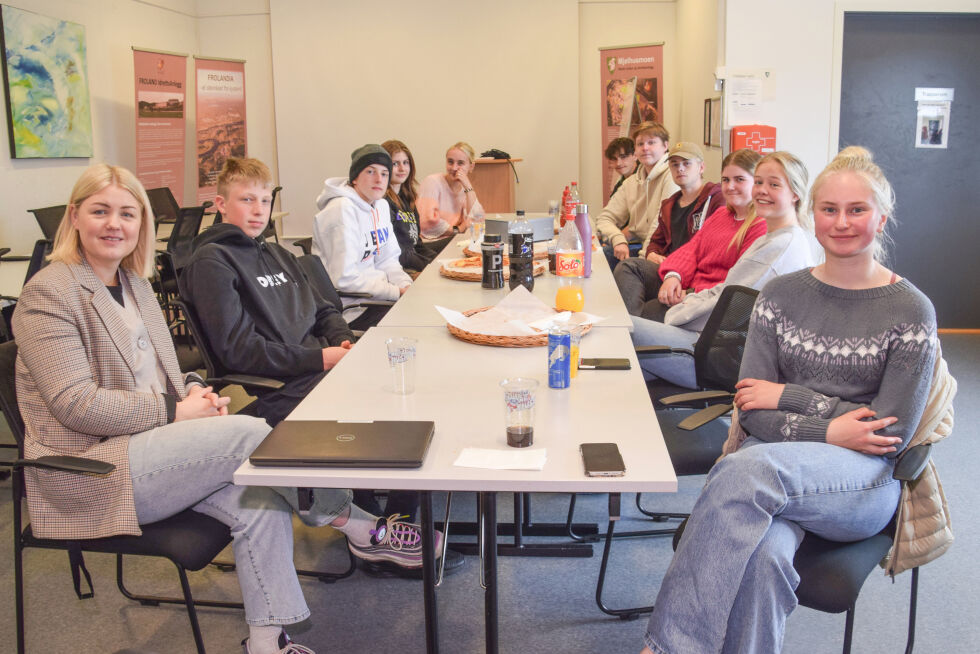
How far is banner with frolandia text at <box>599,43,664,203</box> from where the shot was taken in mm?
7566

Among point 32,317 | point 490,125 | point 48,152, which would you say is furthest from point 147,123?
point 32,317

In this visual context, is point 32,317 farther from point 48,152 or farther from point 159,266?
point 48,152

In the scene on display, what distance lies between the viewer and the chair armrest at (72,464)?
174 cm

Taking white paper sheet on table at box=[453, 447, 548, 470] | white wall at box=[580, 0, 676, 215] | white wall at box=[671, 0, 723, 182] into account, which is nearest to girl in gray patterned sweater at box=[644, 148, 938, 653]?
white paper sheet on table at box=[453, 447, 548, 470]

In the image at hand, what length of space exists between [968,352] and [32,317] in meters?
4.96

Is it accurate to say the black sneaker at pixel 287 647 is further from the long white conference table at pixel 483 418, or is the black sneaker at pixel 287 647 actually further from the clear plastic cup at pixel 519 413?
the clear plastic cup at pixel 519 413

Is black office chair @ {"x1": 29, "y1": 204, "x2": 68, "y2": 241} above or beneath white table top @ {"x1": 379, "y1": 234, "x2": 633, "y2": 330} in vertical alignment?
above

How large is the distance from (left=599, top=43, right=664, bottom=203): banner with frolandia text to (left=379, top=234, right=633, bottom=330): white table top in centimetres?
420

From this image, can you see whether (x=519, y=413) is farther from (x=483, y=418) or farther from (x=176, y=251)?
(x=176, y=251)

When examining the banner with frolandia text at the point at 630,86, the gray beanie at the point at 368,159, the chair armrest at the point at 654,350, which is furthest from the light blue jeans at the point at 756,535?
the banner with frolandia text at the point at 630,86

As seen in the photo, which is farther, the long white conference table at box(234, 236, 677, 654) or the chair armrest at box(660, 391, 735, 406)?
the chair armrest at box(660, 391, 735, 406)

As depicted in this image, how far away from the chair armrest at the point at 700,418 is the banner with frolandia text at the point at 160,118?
5922 millimetres

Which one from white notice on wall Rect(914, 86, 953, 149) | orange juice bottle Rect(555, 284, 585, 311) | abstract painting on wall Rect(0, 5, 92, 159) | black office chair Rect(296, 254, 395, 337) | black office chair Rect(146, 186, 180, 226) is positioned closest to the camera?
orange juice bottle Rect(555, 284, 585, 311)

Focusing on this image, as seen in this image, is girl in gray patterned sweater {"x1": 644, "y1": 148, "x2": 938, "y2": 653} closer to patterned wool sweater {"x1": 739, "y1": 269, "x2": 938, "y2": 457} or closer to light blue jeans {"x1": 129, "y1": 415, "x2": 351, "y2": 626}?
patterned wool sweater {"x1": 739, "y1": 269, "x2": 938, "y2": 457}
